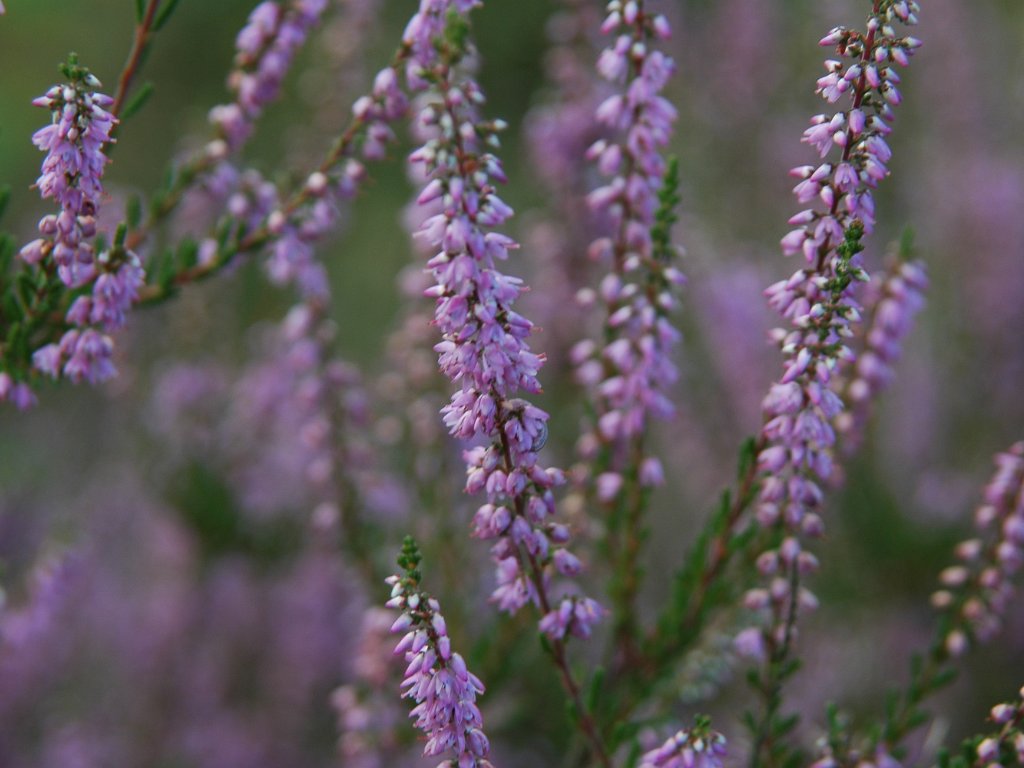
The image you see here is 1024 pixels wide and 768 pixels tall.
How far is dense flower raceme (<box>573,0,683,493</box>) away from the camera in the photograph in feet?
8.66

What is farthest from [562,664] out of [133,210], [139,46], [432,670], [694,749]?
[139,46]

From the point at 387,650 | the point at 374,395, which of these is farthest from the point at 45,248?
the point at 374,395

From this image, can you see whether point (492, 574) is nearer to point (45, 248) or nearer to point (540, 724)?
point (540, 724)

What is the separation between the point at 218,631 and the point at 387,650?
194cm

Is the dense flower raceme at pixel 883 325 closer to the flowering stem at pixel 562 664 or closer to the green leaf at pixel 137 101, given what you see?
the flowering stem at pixel 562 664

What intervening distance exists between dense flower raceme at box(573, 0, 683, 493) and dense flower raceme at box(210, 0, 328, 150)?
77cm

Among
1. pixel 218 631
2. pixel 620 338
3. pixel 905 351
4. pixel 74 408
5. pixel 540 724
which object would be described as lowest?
pixel 540 724

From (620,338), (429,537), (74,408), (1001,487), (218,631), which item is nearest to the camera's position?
(1001,487)

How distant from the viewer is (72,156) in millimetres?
2064

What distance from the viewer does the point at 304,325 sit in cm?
348

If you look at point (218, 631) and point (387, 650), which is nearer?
point (387, 650)

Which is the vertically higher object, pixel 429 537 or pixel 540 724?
pixel 429 537

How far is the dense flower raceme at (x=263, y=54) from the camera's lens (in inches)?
107

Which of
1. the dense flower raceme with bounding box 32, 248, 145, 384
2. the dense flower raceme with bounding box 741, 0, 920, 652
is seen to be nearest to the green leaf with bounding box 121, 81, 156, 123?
the dense flower raceme with bounding box 32, 248, 145, 384
